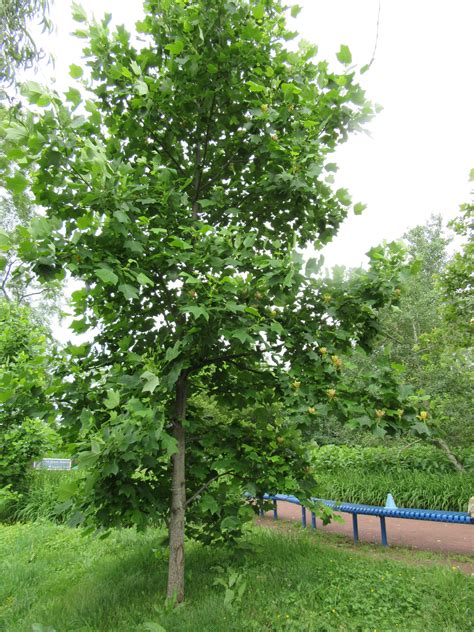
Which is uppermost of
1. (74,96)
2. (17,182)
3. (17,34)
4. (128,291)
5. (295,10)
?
(17,34)

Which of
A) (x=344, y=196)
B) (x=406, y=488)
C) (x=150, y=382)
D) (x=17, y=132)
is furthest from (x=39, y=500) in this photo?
(x=344, y=196)

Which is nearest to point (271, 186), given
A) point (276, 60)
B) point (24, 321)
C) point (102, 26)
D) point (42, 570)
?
point (276, 60)

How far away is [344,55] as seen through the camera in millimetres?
3207

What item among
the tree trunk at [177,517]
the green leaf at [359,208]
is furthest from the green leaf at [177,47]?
the tree trunk at [177,517]

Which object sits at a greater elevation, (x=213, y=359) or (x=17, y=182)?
(x=17, y=182)

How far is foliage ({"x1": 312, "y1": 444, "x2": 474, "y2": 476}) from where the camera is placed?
26.1ft

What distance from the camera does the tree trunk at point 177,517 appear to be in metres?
3.25

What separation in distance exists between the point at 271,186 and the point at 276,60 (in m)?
1.04

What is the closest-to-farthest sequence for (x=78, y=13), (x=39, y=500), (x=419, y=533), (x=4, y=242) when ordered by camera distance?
(x=4, y=242)
(x=78, y=13)
(x=419, y=533)
(x=39, y=500)

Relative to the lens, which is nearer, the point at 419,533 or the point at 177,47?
the point at 177,47

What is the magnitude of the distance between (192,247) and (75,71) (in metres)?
1.65

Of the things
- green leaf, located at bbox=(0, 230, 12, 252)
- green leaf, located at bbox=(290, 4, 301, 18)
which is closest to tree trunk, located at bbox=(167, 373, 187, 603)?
green leaf, located at bbox=(0, 230, 12, 252)

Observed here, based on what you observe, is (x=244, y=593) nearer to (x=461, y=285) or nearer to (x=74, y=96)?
(x=74, y=96)

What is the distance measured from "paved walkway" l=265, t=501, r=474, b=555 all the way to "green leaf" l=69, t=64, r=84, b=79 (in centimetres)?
529
